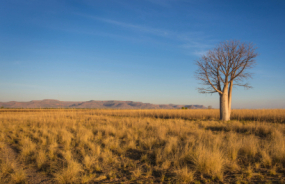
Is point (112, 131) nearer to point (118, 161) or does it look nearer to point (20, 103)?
point (118, 161)

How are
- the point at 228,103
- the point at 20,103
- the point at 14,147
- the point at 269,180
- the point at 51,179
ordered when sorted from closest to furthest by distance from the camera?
the point at 269,180 < the point at 51,179 < the point at 14,147 < the point at 228,103 < the point at 20,103

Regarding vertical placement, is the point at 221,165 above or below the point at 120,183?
above

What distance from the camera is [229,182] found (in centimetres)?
421

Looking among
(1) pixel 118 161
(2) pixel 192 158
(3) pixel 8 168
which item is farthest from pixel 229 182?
(3) pixel 8 168

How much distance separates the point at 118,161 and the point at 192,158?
245cm

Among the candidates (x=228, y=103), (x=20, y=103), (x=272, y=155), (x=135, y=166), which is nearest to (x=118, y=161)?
(x=135, y=166)

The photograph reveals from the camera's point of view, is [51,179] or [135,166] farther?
[135,166]

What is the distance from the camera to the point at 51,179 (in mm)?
4652

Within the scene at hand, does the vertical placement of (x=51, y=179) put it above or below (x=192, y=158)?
below

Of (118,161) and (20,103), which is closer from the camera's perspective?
(118,161)

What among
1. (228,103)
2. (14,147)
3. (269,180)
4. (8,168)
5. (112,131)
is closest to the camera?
(269,180)

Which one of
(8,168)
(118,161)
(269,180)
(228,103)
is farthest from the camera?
(228,103)

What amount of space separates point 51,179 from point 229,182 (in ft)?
15.3

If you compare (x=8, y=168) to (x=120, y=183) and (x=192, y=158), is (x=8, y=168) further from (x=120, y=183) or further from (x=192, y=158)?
(x=192, y=158)
